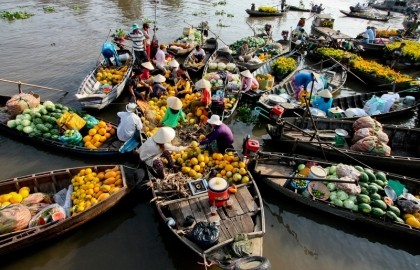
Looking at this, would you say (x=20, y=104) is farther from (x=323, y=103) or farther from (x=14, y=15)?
(x=14, y=15)

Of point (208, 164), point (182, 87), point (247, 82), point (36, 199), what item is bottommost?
point (36, 199)

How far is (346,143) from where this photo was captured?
11.6m

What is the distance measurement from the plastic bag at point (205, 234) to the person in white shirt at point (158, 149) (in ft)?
7.05

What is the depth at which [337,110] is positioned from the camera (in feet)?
43.4

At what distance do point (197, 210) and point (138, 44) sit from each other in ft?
35.2

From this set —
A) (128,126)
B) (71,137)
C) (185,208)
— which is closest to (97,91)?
(71,137)

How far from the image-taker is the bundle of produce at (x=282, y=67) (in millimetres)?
17016

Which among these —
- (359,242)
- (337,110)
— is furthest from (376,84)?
(359,242)

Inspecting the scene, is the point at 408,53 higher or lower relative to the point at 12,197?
higher

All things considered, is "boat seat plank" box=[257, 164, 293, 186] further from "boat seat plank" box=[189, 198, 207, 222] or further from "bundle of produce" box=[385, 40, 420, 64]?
"bundle of produce" box=[385, 40, 420, 64]

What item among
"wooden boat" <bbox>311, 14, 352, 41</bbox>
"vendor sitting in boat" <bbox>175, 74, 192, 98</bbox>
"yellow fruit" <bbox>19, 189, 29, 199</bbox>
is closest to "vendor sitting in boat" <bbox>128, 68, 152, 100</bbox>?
"vendor sitting in boat" <bbox>175, 74, 192, 98</bbox>

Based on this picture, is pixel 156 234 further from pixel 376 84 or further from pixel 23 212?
pixel 376 84

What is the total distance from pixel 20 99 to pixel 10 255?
21.5ft

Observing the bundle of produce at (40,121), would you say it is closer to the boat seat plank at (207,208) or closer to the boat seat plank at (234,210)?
the boat seat plank at (207,208)
